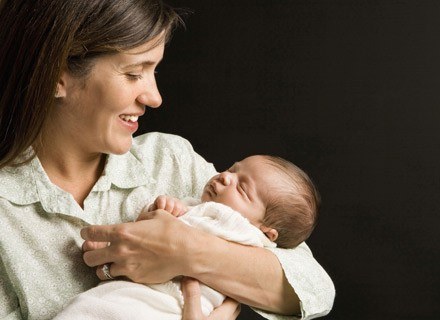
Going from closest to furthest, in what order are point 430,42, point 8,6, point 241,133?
1. point 8,6
2. point 430,42
3. point 241,133

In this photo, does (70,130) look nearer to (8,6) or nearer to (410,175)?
(8,6)

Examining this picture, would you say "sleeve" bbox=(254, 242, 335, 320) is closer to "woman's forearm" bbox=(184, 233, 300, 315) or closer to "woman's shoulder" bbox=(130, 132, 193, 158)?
"woman's forearm" bbox=(184, 233, 300, 315)

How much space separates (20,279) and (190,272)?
0.42m

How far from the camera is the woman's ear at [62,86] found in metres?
2.22

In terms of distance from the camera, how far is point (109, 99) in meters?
2.20

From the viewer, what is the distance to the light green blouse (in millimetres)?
2139

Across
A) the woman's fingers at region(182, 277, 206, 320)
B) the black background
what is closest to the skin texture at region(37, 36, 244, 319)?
the woman's fingers at region(182, 277, 206, 320)

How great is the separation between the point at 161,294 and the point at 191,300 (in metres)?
0.08

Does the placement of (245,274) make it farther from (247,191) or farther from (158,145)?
(158,145)

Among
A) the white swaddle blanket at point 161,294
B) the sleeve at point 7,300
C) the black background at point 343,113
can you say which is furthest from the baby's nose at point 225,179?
the black background at point 343,113

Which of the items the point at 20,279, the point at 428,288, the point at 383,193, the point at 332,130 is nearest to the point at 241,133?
the point at 332,130

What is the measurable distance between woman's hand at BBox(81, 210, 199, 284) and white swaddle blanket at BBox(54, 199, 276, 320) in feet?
0.12

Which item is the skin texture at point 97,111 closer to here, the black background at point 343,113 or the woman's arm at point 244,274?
the woman's arm at point 244,274

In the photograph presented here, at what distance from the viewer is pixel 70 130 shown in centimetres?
227
